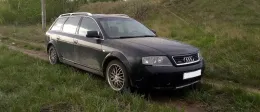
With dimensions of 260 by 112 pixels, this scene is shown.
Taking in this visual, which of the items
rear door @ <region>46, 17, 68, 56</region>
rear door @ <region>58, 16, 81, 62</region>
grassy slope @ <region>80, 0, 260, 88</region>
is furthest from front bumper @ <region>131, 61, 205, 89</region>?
rear door @ <region>46, 17, 68, 56</region>

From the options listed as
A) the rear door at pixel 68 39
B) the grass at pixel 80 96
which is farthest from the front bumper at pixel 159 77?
the rear door at pixel 68 39

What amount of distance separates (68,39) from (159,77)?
300 centimetres

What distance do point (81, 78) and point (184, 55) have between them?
7.41 feet

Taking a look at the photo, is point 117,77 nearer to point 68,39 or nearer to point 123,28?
point 123,28

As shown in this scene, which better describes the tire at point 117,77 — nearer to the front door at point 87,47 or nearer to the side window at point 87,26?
the front door at point 87,47

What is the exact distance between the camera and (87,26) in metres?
6.48

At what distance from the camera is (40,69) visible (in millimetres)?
6973

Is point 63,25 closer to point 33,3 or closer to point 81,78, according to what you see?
point 81,78

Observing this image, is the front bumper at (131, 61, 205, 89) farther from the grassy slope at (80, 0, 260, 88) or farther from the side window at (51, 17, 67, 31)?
the side window at (51, 17, 67, 31)

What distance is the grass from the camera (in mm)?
4348

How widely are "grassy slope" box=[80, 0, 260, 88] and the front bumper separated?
2.05m

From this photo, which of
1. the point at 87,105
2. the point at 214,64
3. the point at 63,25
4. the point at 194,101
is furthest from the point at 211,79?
the point at 63,25

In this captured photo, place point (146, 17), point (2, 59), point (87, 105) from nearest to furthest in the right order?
point (87, 105) → point (2, 59) → point (146, 17)

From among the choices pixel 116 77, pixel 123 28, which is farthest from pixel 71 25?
pixel 116 77
